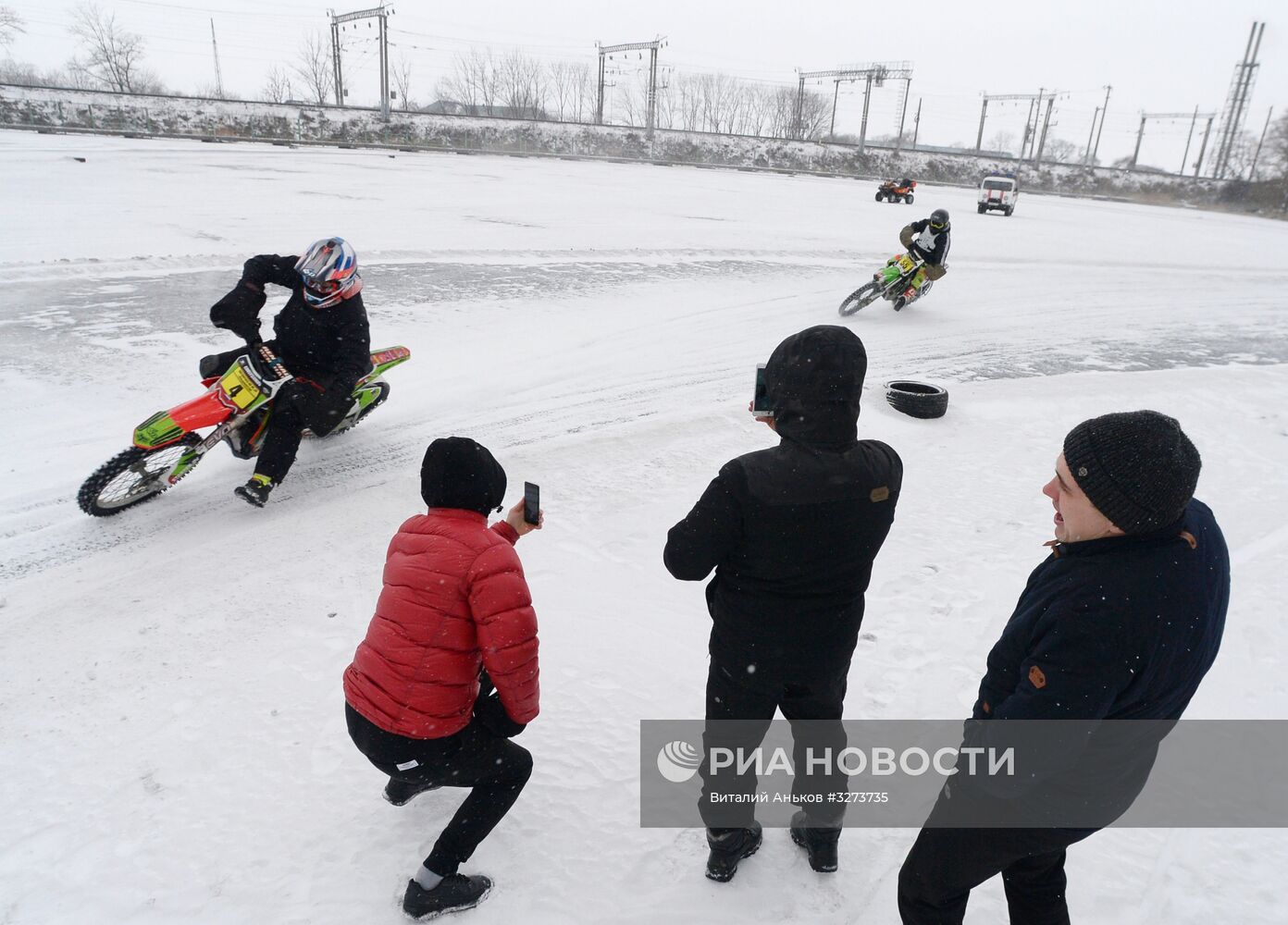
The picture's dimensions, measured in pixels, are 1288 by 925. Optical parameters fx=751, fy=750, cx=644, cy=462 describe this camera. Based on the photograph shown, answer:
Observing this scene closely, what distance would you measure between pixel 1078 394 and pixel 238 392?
8.06 meters

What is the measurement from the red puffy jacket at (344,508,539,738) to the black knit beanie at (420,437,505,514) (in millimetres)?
41

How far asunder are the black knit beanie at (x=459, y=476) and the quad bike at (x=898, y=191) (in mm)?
26414

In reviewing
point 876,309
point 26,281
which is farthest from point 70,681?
point 876,309

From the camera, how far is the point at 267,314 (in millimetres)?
8211

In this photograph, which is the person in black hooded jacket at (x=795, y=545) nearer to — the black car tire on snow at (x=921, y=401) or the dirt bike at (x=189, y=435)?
the dirt bike at (x=189, y=435)

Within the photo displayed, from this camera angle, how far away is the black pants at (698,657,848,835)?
93.2 inches

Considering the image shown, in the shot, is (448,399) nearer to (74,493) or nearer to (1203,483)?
(74,493)

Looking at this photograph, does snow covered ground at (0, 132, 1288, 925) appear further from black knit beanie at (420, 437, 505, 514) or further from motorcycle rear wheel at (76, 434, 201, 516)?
black knit beanie at (420, 437, 505, 514)

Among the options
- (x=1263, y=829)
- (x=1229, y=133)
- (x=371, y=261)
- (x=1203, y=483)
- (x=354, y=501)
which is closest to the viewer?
(x=1263, y=829)

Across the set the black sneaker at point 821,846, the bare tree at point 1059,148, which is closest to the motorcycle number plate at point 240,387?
the black sneaker at point 821,846

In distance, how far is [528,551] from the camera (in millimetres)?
4559

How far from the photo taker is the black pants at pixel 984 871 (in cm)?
185

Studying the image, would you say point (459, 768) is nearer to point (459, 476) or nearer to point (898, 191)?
point (459, 476)

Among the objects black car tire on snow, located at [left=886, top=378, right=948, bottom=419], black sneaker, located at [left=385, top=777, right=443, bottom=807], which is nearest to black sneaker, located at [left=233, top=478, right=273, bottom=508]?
black sneaker, located at [left=385, top=777, right=443, bottom=807]
